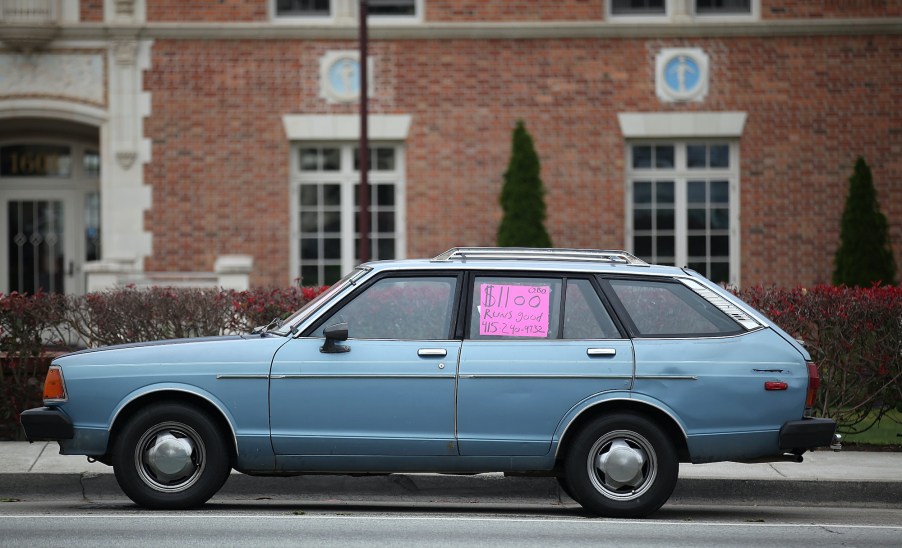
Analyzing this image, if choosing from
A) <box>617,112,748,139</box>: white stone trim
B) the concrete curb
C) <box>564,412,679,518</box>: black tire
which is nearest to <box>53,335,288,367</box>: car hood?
the concrete curb

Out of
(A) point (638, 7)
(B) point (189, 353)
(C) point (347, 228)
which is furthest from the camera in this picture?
(C) point (347, 228)

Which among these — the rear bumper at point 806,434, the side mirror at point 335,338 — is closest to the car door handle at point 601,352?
the rear bumper at point 806,434

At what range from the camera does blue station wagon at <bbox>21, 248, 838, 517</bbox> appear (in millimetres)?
8195

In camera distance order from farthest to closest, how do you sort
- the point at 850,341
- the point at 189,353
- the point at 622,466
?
the point at 850,341, the point at 189,353, the point at 622,466

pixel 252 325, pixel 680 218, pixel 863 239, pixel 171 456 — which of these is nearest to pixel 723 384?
pixel 171 456

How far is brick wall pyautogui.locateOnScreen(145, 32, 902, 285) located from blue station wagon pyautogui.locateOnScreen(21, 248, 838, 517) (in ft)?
36.5

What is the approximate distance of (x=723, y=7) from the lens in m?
19.6

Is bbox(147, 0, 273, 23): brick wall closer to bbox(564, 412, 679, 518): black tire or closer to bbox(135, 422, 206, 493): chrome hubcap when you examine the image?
bbox(135, 422, 206, 493): chrome hubcap

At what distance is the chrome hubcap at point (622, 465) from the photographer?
8180 mm

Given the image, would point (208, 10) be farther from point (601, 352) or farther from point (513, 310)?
point (601, 352)

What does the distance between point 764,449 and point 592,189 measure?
11415mm

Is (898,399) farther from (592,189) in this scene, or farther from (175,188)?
(175,188)

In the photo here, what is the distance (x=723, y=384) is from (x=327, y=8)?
12.6 m

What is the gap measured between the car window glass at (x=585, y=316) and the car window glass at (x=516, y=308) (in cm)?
7
